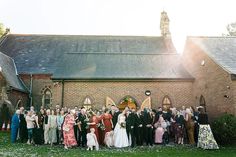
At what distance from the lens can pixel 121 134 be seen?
50.9 ft

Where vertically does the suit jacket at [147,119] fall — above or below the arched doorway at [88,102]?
below

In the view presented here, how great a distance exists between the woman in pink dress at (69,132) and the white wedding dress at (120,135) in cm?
216

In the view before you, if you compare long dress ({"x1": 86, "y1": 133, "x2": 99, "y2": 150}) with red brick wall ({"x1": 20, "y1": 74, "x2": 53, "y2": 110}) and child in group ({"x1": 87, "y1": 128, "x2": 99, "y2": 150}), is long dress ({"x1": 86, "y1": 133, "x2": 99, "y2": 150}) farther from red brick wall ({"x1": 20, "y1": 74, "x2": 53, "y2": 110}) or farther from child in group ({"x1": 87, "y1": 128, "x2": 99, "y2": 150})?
red brick wall ({"x1": 20, "y1": 74, "x2": 53, "y2": 110})

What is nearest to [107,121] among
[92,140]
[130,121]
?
[130,121]

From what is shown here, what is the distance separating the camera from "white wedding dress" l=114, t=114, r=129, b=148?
15369 mm

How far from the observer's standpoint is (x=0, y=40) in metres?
33.4

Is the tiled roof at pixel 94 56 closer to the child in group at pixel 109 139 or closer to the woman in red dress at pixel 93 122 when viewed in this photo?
the woman in red dress at pixel 93 122

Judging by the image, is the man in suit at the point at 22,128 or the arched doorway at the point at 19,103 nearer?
the man in suit at the point at 22,128

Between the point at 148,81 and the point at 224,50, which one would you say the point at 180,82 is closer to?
the point at 148,81

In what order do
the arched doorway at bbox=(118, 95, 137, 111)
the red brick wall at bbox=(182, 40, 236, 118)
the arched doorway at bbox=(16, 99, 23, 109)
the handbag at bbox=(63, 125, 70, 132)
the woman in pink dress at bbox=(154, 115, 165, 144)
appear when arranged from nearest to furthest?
the handbag at bbox=(63, 125, 70, 132)
the woman in pink dress at bbox=(154, 115, 165, 144)
the red brick wall at bbox=(182, 40, 236, 118)
the arched doorway at bbox=(118, 95, 137, 111)
the arched doorway at bbox=(16, 99, 23, 109)

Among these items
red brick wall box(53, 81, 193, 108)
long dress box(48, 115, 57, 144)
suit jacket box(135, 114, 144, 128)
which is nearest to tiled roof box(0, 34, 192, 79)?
red brick wall box(53, 81, 193, 108)

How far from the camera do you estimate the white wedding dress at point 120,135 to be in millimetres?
15369

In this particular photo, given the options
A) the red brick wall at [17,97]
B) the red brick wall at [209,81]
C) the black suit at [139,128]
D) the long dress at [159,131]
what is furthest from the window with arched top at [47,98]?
the long dress at [159,131]

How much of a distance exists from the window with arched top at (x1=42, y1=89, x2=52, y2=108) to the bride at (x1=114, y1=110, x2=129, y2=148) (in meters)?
13.7
